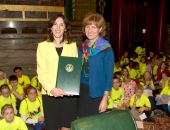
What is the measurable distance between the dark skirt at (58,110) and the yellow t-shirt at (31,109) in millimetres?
1901

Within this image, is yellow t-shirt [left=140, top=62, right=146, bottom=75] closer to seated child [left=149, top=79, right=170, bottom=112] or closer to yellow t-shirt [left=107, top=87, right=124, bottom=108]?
seated child [left=149, top=79, right=170, bottom=112]

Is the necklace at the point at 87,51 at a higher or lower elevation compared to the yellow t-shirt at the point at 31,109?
higher

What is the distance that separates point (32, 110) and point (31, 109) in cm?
2

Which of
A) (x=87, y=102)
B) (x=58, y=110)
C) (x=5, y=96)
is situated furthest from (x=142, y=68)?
Answer: (x=58, y=110)

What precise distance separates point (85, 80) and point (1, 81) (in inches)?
134

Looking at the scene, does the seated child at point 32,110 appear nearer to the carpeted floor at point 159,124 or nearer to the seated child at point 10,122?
the seated child at point 10,122

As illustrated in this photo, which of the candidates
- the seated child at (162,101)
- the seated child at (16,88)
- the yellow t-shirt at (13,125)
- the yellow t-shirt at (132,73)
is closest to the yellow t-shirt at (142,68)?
the yellow t-shirt at (132,73)

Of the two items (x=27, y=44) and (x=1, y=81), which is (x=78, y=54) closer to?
(x=1, y=81)

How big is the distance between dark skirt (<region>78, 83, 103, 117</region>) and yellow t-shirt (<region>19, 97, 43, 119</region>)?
1.97 metres

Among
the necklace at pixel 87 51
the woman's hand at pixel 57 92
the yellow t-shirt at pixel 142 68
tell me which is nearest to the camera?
the woman's hand at pixel 57 92

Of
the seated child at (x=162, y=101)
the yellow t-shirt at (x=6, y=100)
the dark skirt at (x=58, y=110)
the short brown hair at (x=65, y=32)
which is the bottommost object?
the seated child at (x=162, y=101)

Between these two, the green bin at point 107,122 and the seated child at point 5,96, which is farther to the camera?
the seated child at point 5,96

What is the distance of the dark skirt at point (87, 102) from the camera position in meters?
1.93

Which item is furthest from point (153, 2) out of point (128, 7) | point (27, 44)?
point (27, 44)
